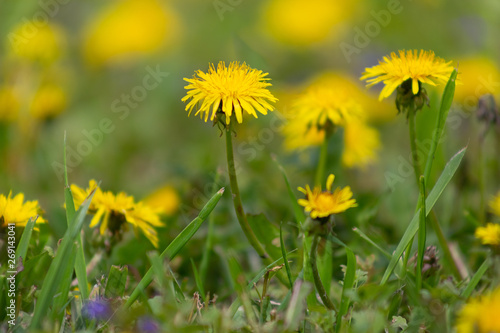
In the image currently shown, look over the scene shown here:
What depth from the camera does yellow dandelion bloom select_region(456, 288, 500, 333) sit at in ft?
3.00

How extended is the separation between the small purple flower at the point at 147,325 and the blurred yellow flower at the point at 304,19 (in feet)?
12.9

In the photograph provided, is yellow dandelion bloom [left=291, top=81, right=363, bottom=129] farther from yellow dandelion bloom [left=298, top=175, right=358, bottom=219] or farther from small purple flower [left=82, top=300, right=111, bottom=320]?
small purple flower [left=82, top=300, right=111, bottom=320]

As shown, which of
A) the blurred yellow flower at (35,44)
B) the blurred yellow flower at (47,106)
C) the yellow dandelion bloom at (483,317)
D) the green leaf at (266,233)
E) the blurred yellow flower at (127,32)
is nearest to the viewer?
the yellow dandelion bloom at (483,317)

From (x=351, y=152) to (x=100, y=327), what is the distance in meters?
1.40

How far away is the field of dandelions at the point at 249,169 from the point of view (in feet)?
3.81

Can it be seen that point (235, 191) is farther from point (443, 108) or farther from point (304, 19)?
point (304, 19)

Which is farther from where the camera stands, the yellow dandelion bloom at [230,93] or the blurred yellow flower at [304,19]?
the blurred yellow flower at [304,19]

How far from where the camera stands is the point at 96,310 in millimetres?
1139

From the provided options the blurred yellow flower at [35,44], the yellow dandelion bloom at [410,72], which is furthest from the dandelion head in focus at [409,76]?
the blurred yellow flower at [35,44]

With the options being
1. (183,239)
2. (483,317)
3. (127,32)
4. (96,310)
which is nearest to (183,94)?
(127,32)

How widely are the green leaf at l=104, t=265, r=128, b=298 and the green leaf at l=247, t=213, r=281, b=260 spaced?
0.40 metres

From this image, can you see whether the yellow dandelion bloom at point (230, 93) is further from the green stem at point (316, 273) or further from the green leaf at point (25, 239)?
the green leaf at point (25, 239)

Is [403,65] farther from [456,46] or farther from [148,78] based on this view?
[148,78]

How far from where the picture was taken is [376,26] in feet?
14.2
